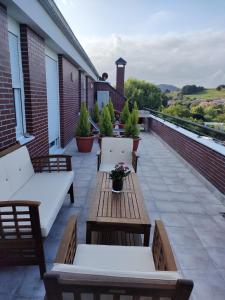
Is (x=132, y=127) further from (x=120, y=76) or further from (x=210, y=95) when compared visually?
(x=210, y=95)

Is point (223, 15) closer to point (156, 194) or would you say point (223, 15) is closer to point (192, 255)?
point (156, 194)

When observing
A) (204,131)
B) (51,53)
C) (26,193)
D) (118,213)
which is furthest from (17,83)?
(204,131)

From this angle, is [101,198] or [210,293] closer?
[210,293]

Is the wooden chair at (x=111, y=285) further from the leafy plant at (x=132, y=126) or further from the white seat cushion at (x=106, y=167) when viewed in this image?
the leafy plant at (x=132, y=126)

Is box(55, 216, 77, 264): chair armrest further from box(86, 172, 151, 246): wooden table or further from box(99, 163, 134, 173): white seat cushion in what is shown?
box(99, 163, 134, 173): white seat cushion

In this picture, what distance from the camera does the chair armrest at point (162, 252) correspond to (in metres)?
1.32

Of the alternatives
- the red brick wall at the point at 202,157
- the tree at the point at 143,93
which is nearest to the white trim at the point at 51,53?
the red brick wall at the point at 202,157

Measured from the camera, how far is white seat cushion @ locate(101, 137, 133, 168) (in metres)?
4.30

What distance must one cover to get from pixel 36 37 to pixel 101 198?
3.27 metres

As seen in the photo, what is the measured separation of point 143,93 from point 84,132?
32442 mm

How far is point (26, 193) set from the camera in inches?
103

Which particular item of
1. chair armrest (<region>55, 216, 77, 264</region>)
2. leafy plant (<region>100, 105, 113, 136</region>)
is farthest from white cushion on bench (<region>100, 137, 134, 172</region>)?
chair armrest (<region>55, 216, 77, 264</region>)

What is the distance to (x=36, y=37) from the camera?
407cm

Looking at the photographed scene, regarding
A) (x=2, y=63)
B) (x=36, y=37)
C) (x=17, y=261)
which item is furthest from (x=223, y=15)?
(x=17, y=261)
